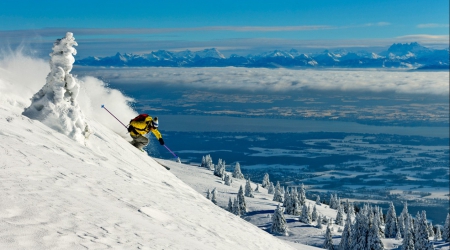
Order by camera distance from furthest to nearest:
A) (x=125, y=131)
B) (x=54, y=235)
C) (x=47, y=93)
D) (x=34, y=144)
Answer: (x=125, y=131) < (x=47, y=93) < (x=34, y=144) < (x=54, y=235)

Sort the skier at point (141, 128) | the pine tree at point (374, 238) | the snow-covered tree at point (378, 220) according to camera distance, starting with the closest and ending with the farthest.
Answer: the skier at point (141, 128) < the snow-covered tree at point (378, 220) < the pine tree at point (374, 238)

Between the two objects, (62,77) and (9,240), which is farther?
(62,77)

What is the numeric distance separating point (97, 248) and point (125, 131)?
20797 mm

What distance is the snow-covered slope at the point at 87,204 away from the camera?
9.35 meters

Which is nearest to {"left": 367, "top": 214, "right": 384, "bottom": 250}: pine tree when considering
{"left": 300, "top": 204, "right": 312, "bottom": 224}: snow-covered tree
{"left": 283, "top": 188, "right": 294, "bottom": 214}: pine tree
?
{"left": 300, "top": 204, "right": 312, "bottom": 224}: snow-covered tree

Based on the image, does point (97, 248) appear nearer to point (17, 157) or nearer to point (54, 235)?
point (54, 235)

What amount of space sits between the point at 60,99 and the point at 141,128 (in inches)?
360

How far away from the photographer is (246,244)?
567 inches

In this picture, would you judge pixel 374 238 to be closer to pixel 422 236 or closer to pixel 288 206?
pixel 422 236

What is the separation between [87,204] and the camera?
11.4 metres

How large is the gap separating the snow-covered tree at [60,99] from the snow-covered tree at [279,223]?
8183cm

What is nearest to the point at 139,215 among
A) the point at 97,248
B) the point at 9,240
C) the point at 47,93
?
the point at 97,248

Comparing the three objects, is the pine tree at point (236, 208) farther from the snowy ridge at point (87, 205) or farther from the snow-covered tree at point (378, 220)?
the snowy ridge at point (87, 205)

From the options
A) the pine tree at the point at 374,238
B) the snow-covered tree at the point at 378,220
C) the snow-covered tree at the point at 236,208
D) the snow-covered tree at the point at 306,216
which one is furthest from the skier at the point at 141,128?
the snow-covered tree at the point at 236,208
